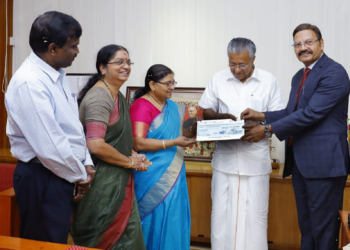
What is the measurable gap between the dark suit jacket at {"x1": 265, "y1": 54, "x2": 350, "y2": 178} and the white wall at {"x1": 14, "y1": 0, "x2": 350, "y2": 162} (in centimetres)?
113

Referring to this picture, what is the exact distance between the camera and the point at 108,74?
2025 millimetres

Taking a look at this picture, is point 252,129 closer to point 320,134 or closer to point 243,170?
point 243,170

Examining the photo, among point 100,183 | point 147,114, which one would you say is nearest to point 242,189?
point 147,114

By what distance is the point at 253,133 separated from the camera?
2.26 metres

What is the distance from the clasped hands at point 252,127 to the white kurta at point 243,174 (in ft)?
0.25

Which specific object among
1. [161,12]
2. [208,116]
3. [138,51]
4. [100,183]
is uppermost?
[161,12]

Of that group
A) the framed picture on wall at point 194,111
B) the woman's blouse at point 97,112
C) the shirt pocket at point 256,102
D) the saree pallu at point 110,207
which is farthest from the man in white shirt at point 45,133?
the framed picture on wall at point 194,111

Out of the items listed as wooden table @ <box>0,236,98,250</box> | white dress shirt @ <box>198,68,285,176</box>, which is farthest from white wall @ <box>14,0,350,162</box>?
wooden table @ <box>0,236,98,250</box>

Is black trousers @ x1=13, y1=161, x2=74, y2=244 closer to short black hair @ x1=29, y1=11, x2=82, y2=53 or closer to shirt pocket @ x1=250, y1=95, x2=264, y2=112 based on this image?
short black hair @ x1=29, y1=11, x2=82, y2=53

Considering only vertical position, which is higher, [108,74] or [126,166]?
[108,74]

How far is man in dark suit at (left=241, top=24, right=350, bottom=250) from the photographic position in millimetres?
2074

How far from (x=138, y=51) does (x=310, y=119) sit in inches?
77.8

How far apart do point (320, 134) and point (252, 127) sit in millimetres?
385

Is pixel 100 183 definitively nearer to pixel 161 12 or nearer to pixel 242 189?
pixel 242 189
